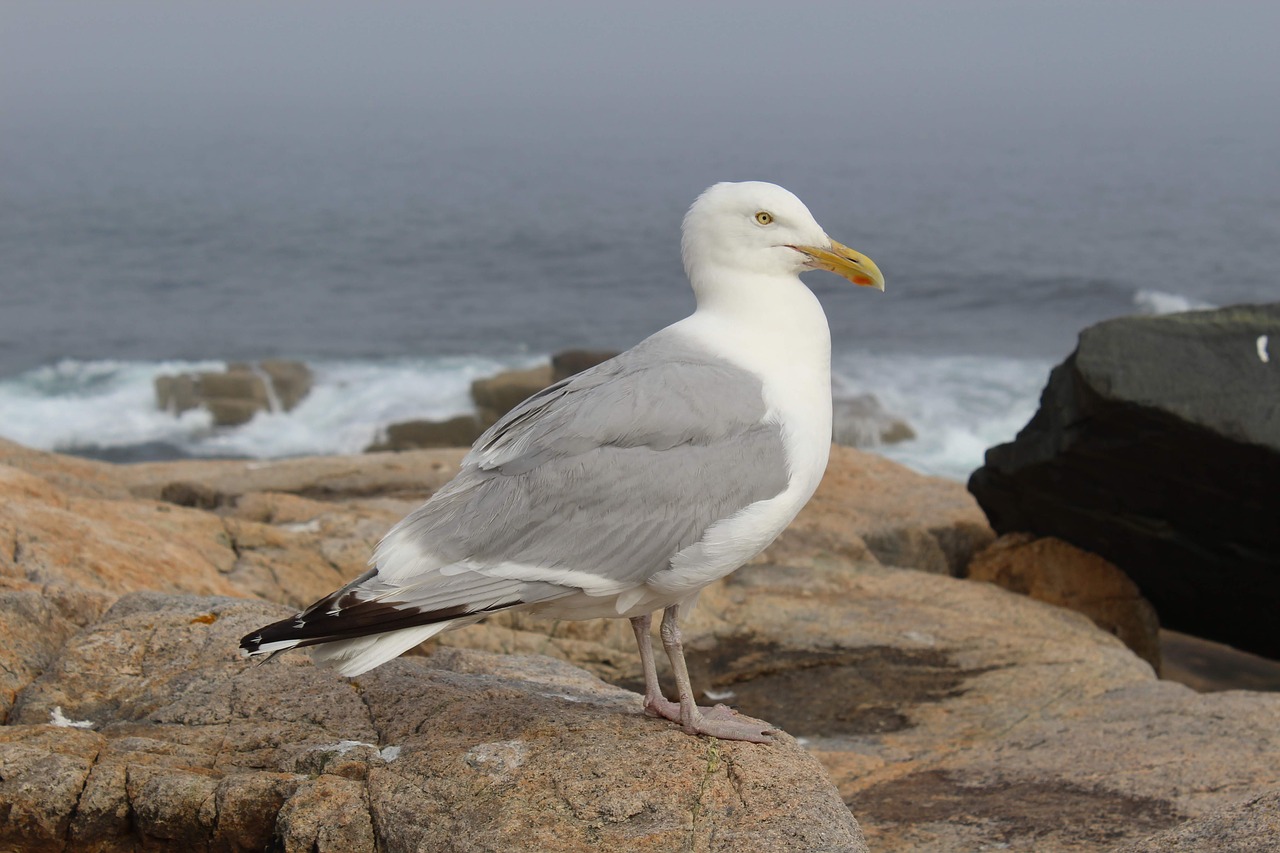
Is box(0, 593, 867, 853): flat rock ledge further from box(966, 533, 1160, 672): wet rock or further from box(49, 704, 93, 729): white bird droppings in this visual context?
box(966, 533, 1160, 672): wet rock

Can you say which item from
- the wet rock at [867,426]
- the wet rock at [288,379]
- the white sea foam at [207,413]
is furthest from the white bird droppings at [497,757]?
the wet rock at [288,379]

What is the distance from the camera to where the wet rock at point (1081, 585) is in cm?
873

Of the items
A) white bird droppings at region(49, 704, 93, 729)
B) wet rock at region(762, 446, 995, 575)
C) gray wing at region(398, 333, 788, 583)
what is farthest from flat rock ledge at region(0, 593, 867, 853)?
wet rock at region(762, 446, 995, 575)

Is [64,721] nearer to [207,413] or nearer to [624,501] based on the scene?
[624,501]

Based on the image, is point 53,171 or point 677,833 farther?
point 53,171

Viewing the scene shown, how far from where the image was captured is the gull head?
418 cm

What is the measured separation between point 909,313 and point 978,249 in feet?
27.4

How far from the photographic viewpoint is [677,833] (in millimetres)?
3316

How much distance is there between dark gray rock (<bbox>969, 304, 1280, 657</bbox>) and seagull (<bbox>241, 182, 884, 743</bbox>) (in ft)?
13.6

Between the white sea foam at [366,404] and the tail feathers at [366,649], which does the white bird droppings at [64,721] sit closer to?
the tail feathers at [366,649]

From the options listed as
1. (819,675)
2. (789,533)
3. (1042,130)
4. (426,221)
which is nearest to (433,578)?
(819,675)

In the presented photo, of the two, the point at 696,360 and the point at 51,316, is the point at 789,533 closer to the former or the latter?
the point at 696,360

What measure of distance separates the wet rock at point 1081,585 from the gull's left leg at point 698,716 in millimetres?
5238

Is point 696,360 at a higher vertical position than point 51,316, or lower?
higher
